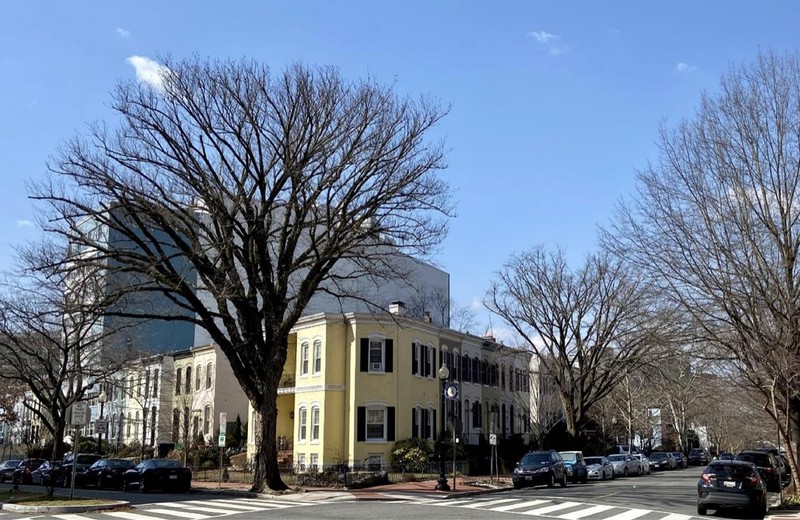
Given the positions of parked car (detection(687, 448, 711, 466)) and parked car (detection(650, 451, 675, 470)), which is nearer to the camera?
parked car (detection(650, 451, 675, 470))

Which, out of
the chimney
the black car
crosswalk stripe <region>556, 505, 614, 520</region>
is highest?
the chimney

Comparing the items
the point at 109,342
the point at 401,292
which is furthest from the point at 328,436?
the point at 401,292

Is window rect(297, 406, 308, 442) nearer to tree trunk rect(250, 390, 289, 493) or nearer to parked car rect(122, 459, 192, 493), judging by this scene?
parked car rect(122, 459, 192, 493)

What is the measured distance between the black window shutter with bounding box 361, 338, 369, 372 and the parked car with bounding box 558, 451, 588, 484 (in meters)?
11.1

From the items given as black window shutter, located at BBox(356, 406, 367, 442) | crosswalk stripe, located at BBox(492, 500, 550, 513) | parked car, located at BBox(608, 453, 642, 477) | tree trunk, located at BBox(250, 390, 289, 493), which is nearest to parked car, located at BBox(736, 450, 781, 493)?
crosswalk stripe, located at BBox(492, 500, 550, 513)

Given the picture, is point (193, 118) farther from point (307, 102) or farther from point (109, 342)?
point (109, 342)

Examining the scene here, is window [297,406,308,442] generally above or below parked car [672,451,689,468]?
above

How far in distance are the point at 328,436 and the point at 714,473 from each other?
23.5 m

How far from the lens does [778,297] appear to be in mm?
24359

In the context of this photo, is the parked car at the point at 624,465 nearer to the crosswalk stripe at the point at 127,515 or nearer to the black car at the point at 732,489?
the black car at the point at 732,489

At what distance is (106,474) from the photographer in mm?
36344

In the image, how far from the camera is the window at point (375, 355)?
1693 inches

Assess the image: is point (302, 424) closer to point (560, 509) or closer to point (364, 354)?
point (364, 354)

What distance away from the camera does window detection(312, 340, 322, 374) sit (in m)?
43.3
